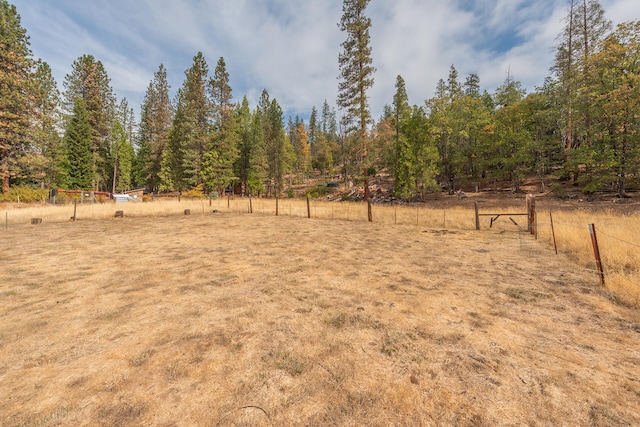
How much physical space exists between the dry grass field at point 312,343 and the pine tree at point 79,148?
39166mm

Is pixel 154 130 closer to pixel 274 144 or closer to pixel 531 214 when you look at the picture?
pixel 274 144

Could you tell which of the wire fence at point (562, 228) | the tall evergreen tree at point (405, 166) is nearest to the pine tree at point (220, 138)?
the wire fence at point (562, 228)

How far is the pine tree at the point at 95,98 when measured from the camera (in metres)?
38.8

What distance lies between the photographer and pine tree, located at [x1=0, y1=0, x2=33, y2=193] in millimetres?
24172

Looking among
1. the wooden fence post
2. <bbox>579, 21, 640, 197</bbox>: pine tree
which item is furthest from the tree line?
the wooden fence post

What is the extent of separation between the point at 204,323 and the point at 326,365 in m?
2.21

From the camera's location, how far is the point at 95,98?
39.9 m

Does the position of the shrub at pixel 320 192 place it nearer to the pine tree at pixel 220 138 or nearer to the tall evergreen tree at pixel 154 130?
the pine tree at pixel 220 138

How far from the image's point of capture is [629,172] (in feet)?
64.8

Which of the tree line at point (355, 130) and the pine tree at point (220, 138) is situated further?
the pine tree at point (220, 138)

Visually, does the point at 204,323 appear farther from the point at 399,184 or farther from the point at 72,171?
the point at 72,171

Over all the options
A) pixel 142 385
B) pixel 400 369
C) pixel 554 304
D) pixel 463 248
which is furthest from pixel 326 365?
pixel 463 248

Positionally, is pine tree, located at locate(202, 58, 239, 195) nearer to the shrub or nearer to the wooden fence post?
the shrub

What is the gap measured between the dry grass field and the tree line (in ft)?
48.5
